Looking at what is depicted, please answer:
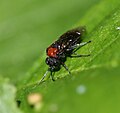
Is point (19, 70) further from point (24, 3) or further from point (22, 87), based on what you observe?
point (22, 87)

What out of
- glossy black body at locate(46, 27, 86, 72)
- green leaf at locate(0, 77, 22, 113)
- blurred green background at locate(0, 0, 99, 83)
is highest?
blurred green background at locate(0, 0, 99, 83)

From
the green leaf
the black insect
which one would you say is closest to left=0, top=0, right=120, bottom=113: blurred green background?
the green leaf

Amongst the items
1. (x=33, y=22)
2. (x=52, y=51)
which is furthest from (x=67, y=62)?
(x=33, y=22)

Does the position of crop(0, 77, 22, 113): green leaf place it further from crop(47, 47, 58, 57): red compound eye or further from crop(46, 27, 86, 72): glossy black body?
crop(47, 47, 58, 57): red compound eye

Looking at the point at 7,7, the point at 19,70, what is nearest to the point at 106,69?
the point at 19,70

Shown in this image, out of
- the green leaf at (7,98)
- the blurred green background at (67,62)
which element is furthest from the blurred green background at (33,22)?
the green leaf at (7,98)

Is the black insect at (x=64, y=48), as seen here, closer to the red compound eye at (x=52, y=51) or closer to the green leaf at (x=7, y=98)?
the red compound eye at (x=52, y=51)
